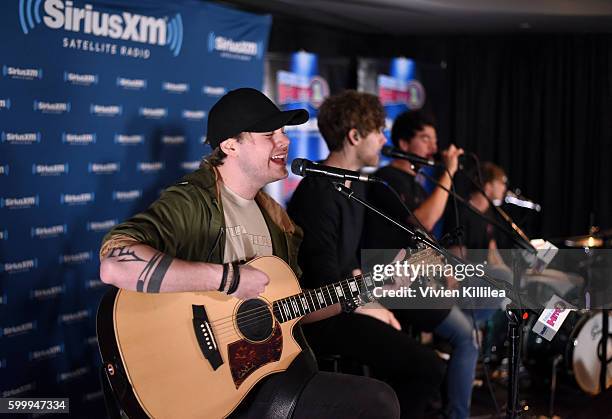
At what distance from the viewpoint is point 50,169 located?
3.57 meters

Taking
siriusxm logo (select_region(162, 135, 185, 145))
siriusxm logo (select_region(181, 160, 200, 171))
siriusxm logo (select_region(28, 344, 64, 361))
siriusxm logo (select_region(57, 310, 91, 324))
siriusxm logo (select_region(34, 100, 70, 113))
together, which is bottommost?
siriusxm logo (select_region(28, 344, 64, 361))

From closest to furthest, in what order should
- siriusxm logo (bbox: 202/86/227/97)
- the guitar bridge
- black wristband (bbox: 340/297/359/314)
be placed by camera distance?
the guitar bridge, black wristband (bbox: 340/297/359/314), siriusxm logo (bbox: 202/86/227/97)

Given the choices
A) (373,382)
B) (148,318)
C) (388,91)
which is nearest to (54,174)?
(148,318)

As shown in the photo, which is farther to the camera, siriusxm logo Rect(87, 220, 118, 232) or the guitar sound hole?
siriusxm logo Rect(87, 220, 118, 232)

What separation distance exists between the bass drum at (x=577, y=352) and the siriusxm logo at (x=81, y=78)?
108 inches

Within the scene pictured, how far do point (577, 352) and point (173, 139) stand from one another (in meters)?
2.64

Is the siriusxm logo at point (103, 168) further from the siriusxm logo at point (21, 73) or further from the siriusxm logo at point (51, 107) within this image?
the siriusxm logo at point (21, 73)

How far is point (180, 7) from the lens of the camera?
4.29 meters

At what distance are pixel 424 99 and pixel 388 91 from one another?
1.85ft

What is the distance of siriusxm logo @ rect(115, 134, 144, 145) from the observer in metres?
3.92

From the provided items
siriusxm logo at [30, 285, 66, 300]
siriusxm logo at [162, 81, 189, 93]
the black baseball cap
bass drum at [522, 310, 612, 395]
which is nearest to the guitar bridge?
the black baseball cap

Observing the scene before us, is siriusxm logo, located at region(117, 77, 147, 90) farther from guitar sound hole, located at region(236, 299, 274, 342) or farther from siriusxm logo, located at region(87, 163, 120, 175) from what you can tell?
guitar sound hole, located at region(236, 299, 274, 342)

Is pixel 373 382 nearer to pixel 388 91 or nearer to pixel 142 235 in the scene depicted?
pixel 142 235

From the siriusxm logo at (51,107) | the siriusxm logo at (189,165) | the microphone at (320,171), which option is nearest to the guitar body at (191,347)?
the microphone at (320,171)
